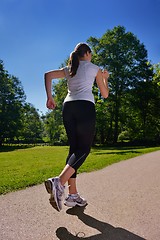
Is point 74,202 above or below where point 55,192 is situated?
below

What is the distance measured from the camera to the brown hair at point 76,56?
3129 millimetres

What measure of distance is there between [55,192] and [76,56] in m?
1.69

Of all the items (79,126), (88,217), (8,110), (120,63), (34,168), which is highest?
(120,63)

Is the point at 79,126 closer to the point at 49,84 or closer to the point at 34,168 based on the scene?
the point at 49,84

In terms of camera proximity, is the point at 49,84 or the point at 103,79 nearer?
the point at 49,84

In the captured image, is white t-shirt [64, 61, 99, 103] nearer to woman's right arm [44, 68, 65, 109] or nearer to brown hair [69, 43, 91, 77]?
brown hair [69, 43, 91, 77]

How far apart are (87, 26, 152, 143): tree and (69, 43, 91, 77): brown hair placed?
1268 inches

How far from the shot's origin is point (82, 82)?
3125 millimetres

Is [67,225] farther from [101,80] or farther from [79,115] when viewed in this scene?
[101,80]

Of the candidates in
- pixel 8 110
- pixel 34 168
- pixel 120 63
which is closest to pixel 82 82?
pixel 34 168

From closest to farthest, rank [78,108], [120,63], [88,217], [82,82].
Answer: [88,217] < [78,108] < [82,82] < [120,63]

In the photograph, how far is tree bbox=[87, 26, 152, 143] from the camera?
3566cm

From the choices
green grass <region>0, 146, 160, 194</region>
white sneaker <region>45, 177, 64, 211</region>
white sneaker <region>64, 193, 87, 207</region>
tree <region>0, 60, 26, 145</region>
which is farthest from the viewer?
tree <region>0, 60, 26, 145</region>

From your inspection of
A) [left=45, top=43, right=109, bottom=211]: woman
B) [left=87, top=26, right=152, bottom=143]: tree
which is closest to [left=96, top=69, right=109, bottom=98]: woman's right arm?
[left=45, top=43, right=109, bottom=211]: woman
